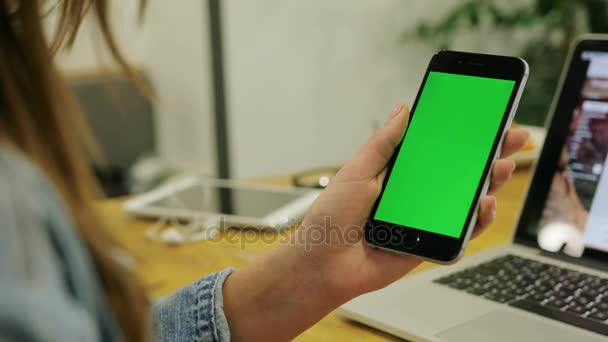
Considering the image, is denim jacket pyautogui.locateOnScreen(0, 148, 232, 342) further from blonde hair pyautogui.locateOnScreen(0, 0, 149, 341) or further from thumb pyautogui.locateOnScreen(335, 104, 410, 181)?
thumb pyautogui.locateOnScreen(335, 104, 410, 181)

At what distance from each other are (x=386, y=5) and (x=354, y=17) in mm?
134

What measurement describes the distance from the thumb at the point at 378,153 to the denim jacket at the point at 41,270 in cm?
41

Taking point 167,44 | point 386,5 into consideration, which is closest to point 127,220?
point 167,44

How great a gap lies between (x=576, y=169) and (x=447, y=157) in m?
0.23

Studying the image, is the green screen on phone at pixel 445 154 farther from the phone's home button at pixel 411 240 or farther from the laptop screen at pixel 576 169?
the laptop screen at pixel 576 169

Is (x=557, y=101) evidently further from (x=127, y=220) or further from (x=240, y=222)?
(x=127, y=220)

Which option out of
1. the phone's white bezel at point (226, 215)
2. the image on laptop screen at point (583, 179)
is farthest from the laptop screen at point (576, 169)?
the phone's white bezel at point (226, 215)

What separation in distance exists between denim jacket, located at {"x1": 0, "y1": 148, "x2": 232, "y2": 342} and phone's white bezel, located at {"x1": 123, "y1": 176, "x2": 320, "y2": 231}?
0.63 m

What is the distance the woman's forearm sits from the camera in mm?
636

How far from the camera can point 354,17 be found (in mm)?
2602

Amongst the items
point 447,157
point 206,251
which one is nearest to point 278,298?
point 447,157

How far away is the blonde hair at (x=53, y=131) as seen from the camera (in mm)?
297

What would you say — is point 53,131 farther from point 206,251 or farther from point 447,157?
point 206,251

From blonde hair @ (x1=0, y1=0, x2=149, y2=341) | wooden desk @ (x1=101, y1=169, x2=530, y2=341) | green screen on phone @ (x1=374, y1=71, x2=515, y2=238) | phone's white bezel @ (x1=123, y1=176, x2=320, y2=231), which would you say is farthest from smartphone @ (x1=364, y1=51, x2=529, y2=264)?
blonde hair @ (x1=0, y1=0, x2=149, y2=341)
